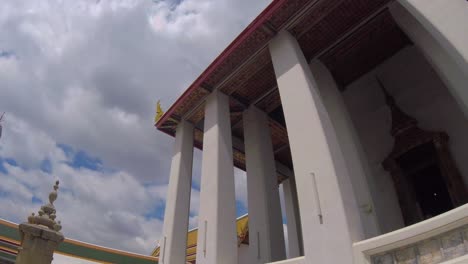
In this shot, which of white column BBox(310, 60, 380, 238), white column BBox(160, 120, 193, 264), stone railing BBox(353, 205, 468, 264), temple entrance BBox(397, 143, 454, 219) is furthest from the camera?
white column BBox(160, 120, 193, 264)

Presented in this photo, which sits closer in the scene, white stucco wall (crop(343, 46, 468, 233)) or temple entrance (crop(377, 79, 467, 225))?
temple entrance (crop(377, 79, 467, 225))

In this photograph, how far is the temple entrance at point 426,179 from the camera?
8.16 meters

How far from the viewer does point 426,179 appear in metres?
8.72

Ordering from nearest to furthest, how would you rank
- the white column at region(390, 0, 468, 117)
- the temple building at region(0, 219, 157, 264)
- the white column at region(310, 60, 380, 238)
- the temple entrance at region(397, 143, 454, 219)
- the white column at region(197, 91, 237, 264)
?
the white column at region(390, 0, 468, 117) → the white column at region(310, 60, 380, 238) → the white column at region(197, 91, 237, 264) → the temple entrance at region(397, 143, 454, 219) → the temple building at region(0, 219, 157, 264)

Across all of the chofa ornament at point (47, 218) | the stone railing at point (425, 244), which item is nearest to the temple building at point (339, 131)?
the stone railing at point (425, 244)

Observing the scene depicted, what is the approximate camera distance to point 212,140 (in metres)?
8.98

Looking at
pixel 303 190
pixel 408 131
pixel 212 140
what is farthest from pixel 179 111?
pixel 408 131

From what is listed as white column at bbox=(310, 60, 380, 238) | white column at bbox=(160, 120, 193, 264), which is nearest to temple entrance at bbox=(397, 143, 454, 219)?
white column at bbox=(310, 60, 380, 238)

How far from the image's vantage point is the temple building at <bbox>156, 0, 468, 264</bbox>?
5082 mm

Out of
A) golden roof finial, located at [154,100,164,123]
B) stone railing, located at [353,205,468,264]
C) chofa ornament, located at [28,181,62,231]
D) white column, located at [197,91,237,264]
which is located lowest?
stone railing, located at [353,205,468,264]

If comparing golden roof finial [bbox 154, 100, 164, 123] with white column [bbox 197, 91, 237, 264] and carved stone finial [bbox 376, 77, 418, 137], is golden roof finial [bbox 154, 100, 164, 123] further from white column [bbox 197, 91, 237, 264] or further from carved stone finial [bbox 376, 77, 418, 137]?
carved stone finial [bbox 376, 77, 418, 137]

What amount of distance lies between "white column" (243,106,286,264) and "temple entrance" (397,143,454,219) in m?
3.54

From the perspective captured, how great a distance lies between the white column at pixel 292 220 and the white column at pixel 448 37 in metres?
7.83

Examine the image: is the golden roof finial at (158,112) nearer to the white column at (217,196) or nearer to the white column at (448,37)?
the white column at (217,196)
